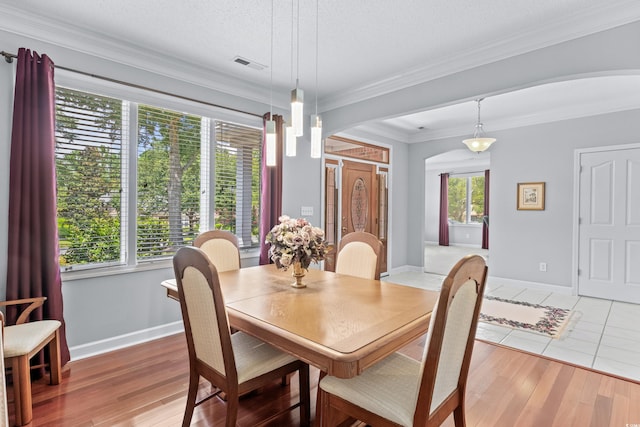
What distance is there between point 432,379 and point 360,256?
149cm

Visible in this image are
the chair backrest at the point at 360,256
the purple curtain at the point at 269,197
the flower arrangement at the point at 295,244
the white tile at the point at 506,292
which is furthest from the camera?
the white tile at the point at 506,292

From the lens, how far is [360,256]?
267cm

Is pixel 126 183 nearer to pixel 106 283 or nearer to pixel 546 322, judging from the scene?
pixel 106 283

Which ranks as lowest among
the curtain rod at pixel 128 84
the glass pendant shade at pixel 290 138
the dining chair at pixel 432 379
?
the dining chair at pixel 432 379

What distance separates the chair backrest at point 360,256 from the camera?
258 cm

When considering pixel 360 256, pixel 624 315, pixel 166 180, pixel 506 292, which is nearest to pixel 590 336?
pixel 624 315

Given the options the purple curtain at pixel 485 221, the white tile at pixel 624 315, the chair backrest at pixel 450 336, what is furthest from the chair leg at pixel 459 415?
the purple curtain at pixel 485 221

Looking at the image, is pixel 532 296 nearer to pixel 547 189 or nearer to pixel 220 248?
pixel 547 189

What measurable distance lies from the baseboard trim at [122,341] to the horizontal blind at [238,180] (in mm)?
1088

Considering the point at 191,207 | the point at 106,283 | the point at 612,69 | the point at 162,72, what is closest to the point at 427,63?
the point at 612,69

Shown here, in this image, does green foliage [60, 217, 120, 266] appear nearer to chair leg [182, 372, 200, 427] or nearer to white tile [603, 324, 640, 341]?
chair leg [182, 372, 200, 427]

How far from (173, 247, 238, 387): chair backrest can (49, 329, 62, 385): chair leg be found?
1306mm

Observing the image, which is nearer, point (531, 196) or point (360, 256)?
point (360, 256)

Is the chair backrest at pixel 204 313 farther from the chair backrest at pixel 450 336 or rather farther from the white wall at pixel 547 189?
the white wall at pixel 547 189
